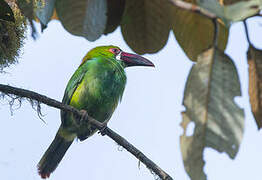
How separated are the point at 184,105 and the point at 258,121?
10.3 inches

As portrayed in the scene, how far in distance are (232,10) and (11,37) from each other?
77.8 inches

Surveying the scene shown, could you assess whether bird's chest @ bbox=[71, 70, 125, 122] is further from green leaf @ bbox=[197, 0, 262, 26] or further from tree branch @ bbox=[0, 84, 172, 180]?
green leaf @ bbox=[197, 0, 262, 26]

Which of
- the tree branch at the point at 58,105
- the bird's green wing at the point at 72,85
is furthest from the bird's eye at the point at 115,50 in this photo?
the tree branch at the point at 58,105

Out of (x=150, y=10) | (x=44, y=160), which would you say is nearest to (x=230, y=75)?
(x=150, y=10)

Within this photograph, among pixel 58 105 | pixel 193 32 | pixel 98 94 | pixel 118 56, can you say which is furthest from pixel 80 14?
pixel 118 56

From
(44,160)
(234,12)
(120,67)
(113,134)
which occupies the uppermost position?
(234,12)

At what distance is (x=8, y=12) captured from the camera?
143cm

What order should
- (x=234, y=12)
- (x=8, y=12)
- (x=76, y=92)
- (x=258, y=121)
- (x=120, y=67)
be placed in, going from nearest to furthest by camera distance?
(x=234, y=12)
(x=258, y=121)
(x=8, y=12)
(x=76, y=92)
(x=120, y=67)

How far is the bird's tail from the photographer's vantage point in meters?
3.29

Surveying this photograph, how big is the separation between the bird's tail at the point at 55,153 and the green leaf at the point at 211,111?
2557mm

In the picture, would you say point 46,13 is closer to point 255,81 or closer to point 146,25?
point 146,25

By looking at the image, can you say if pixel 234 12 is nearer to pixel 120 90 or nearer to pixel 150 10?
pixel 150 10

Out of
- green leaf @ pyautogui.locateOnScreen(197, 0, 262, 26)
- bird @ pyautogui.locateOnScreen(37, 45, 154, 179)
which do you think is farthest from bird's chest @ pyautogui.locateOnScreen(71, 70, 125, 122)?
green leaf @ pyautogui.locateOnScreen(197, 0, 262, 26)

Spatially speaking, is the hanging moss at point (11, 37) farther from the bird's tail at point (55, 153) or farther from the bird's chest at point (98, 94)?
the bird's tail at point (55, 153)
